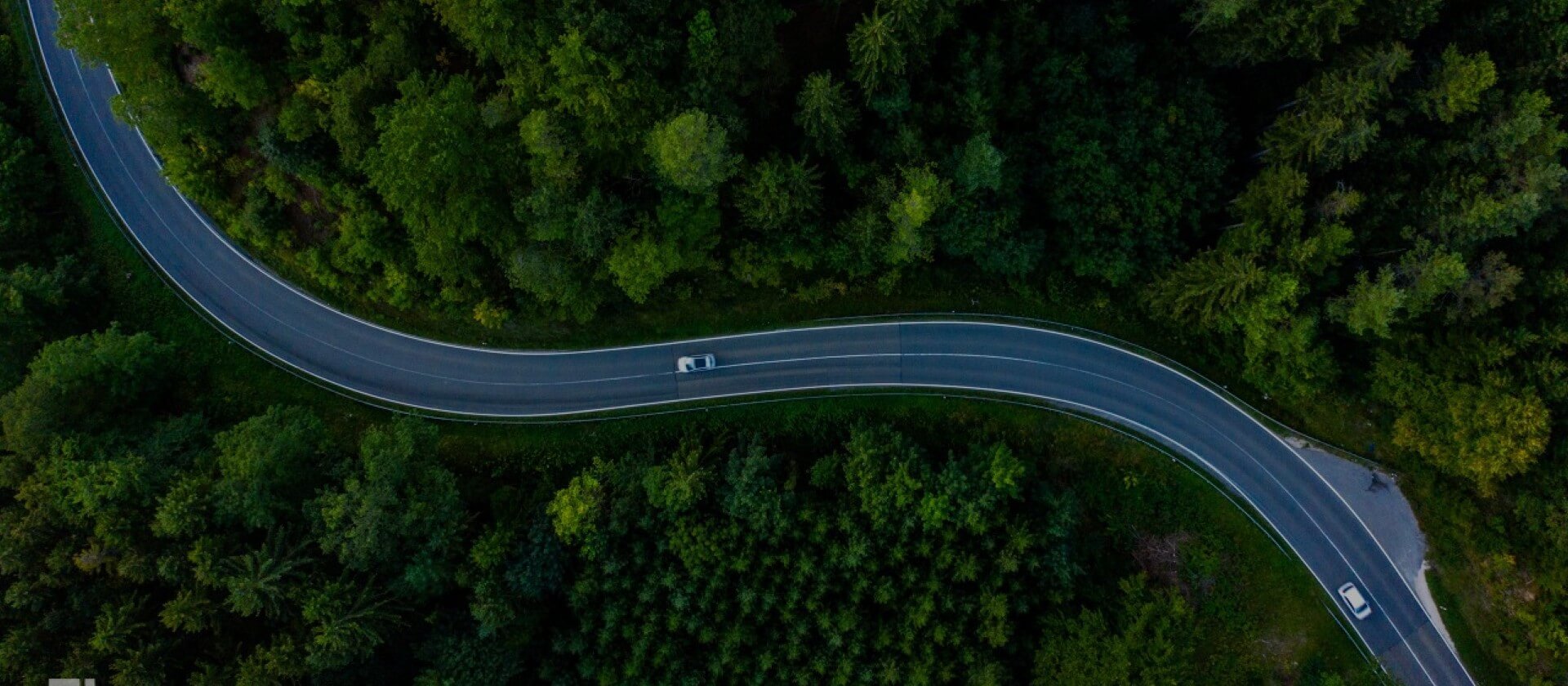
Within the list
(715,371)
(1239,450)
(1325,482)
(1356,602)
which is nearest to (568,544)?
(715,371)

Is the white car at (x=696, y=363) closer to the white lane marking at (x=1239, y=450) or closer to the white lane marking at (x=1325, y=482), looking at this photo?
the white lane marking at (x=1239, y=450)

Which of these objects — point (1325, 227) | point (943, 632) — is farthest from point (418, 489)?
point (1325, 227)

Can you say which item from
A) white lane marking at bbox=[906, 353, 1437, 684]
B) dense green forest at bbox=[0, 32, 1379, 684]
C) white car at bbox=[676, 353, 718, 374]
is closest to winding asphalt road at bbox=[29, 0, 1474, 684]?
white lane marking at bbox=[906, 353, 1437, 684]

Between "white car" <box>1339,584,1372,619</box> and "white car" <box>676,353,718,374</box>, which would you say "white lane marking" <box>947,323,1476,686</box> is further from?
"white car" <box>676,353,718,374</box>

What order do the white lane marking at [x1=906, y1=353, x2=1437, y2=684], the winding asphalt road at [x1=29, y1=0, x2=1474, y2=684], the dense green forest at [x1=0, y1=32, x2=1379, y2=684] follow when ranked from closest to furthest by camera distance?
the dense green forest at [x1=0, y1=32, x2=1379, y2=684]
the white lane marking at [x1=906, y1=353, x2=1437, y2=684]
the winding asphalt road at [x1=29, y1=0, x2=1474, y2=684]

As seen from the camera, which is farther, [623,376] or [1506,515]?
[623,376]

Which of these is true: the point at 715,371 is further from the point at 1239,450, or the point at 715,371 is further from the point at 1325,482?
the point at 1325,482

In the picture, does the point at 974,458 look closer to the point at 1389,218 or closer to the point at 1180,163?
the point at 1180,163
